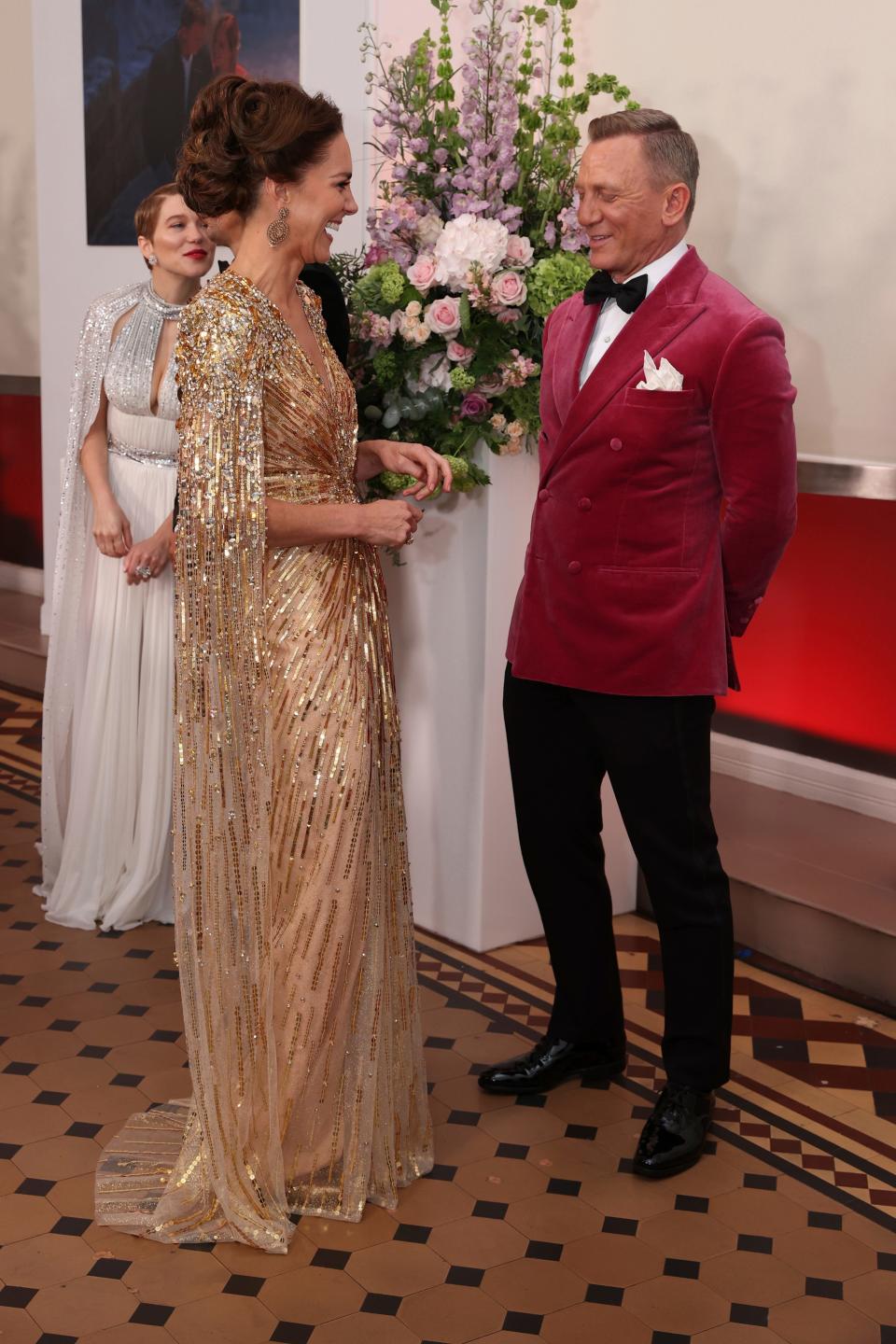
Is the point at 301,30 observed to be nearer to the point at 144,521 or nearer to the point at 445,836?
the point at 144,521

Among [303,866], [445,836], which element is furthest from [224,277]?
[445,836]

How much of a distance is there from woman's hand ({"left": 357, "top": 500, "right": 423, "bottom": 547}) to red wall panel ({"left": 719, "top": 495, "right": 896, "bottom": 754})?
2392mm

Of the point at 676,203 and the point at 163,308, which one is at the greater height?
the point at 676,203

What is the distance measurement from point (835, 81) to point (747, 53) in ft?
1.06

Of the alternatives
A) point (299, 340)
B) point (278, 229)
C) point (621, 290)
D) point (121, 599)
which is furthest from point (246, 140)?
point (121, 599)

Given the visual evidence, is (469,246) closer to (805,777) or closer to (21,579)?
(805,777)

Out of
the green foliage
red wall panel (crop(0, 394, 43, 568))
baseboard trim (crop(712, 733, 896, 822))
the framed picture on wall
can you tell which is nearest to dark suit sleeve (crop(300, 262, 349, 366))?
the green foliage

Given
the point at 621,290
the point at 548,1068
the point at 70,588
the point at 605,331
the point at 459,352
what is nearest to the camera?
the point at 621,290

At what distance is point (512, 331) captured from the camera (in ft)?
11.8

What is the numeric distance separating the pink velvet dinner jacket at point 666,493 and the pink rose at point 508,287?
433 millimetres

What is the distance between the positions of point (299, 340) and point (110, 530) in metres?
1.57

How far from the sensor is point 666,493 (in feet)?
9.42

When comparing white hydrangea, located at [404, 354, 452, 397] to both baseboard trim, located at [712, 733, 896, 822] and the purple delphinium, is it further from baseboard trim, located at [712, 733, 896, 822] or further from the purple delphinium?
baseboard trim, located at [712, 733, 896, 822]

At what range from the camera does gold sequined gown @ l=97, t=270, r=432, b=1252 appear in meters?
2.56
